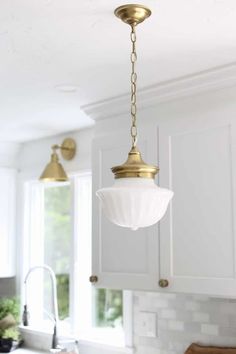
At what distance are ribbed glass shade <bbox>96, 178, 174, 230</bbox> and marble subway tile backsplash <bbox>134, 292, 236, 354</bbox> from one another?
142 cm

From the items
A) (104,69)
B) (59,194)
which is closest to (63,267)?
(59,194)

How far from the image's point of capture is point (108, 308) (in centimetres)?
372

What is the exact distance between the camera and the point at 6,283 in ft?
14.6

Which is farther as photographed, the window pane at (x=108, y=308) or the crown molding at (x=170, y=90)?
the window pane at (x=108, y=308)

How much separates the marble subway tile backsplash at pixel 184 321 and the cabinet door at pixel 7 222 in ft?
4.37

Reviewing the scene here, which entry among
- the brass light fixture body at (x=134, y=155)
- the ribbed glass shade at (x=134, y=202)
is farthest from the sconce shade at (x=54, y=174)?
the ribbed glass shade at (x=134, y=202)

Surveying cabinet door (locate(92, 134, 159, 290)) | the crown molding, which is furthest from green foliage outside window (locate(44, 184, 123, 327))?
the crown molding

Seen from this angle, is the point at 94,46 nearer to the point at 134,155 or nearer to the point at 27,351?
→ the point at 134,155

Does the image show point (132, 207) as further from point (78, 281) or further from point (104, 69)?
point (78, 281)

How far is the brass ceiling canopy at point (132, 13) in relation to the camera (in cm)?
182

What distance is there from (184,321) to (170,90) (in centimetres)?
131

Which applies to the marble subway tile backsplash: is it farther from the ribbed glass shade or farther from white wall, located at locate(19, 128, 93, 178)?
the ribbed glass shade

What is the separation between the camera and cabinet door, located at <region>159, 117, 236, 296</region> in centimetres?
240

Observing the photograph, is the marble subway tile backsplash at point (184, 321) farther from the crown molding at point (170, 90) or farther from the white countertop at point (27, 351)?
the crown molding at point (170, 90)
